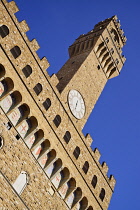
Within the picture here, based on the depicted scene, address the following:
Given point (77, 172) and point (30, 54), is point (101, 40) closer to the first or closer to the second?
point (30, 54)

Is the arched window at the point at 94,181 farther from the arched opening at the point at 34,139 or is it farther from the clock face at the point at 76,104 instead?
the arched opening at the point at 34,139

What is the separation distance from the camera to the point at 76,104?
16328 millimetres

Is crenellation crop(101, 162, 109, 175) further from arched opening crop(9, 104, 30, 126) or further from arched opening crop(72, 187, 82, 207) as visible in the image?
arched opening crop(9, 104, 30, 126)

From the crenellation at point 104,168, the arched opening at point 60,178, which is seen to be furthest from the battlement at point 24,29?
the crenellation at point 104,168

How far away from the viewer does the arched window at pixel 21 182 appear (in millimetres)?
11438

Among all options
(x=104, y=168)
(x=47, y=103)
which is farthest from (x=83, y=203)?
(x=47, y=103)

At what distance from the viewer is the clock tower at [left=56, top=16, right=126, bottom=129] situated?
16406mm

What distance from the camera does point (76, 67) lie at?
59.3 feet

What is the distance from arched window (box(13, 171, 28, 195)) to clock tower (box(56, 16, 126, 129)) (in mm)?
4551

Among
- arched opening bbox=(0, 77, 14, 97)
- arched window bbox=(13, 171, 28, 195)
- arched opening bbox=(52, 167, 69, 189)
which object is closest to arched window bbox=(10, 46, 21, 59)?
arched opening bbox=(0, 77, 14, 97)

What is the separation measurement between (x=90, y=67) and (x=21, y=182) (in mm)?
9913

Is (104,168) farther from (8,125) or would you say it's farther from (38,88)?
(8,125)

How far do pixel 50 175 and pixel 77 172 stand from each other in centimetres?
167

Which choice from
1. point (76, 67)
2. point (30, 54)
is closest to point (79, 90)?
point (76, 67)
